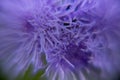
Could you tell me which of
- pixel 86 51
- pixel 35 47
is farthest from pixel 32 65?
pixel 86 51

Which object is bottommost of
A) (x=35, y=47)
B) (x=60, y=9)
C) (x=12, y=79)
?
(x=12, y=79)

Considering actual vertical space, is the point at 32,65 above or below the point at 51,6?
below

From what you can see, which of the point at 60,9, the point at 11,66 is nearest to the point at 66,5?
the point at 60,9

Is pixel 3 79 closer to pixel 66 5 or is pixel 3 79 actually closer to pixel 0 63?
pixel 0 63

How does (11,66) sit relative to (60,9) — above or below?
below

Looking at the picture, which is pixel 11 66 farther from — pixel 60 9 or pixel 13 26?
pixel 60 9
